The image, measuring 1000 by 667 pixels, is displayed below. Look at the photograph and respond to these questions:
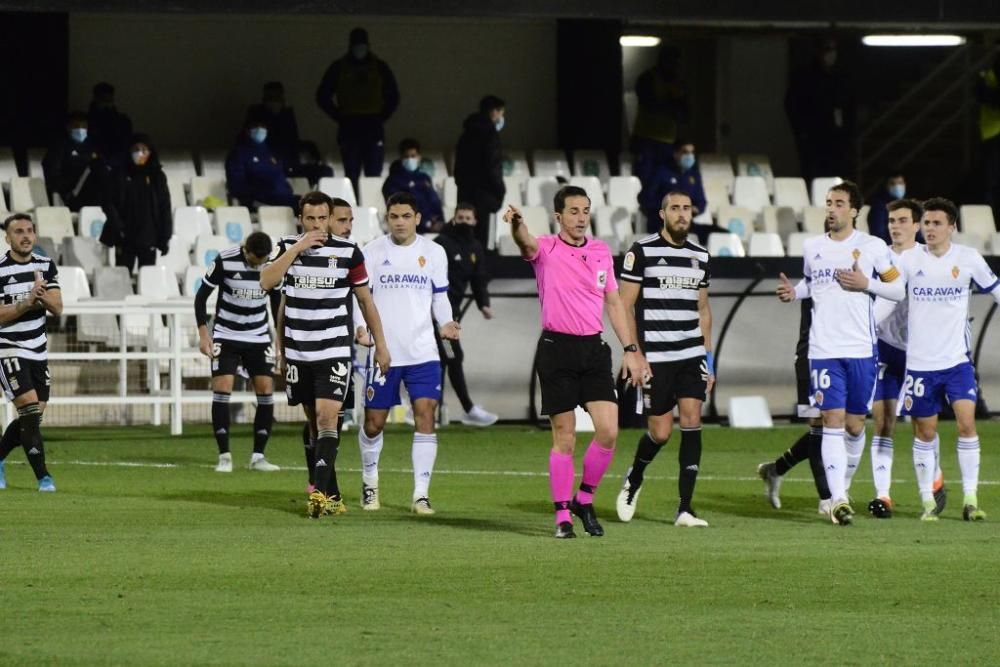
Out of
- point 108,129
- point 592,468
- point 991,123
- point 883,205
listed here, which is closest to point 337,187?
point 108,129

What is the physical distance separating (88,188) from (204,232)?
1.34 metres

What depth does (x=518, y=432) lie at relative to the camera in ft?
66.7

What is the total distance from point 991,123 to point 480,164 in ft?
22.9

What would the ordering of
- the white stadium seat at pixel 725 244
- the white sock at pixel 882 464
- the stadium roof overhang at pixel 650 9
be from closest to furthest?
the white sock at pixel 882 464 → the stadium roof overhang at pixel 650 9 → the white stadium seat at pixel 725 244

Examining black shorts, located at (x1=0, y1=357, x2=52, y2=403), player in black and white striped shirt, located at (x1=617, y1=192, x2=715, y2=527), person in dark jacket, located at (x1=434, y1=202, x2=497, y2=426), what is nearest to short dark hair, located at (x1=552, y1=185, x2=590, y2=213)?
player in black and white striped shirt, located at (x1=617, y1=192, x2=715, y2=527)

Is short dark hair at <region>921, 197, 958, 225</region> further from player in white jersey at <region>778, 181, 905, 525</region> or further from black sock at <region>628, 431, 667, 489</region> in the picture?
black sock at <region>628, 431, 667, 489</region>

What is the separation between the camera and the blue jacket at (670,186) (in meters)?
23.2

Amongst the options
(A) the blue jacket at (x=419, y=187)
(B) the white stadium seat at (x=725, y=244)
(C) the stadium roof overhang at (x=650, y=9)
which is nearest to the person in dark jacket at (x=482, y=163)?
(A) the blue jacket at (x=419, y=187)

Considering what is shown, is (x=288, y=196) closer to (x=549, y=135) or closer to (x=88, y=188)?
(x=88, y=188)

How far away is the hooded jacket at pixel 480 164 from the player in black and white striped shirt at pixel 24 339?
8.65 m

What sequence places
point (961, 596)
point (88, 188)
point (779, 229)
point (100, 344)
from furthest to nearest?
point (779, 229) < point (88, 188) < point (100, 344) < point (961, 596)

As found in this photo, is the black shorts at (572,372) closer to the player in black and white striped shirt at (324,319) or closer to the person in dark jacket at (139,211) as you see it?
the player in black and white striped shirt at (324,319)

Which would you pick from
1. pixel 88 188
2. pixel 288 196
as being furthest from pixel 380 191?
pixel 88 188

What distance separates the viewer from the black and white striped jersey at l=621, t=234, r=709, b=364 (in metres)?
11.9
